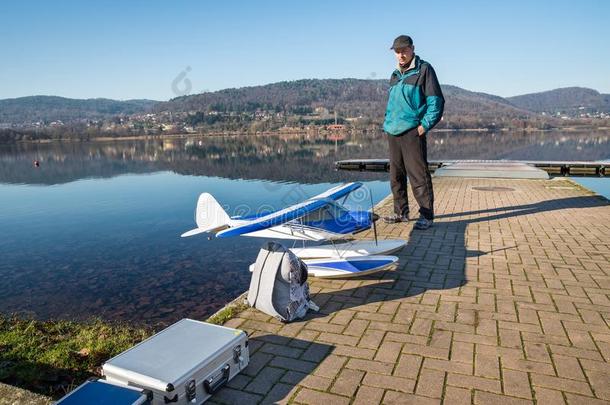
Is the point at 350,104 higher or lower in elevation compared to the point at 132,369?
higher

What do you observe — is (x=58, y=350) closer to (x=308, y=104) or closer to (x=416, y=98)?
(x=416, y=98)

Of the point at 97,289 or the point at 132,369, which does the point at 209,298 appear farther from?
the point at 132,369

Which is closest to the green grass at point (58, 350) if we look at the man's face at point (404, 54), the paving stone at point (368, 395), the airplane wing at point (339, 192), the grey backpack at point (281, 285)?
the grey backpack at point (281, 285)

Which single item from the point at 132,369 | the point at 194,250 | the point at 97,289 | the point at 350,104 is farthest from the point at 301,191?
the point at 350,104

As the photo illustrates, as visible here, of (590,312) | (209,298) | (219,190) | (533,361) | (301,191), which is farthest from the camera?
(219,190)

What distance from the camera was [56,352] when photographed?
4.66 m

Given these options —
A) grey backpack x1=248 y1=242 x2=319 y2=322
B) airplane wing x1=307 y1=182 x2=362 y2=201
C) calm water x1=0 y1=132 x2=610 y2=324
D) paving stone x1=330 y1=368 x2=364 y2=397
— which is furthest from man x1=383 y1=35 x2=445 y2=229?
paving stone x1=330 y1=368 x2=364 y2=397

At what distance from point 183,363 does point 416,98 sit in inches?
252

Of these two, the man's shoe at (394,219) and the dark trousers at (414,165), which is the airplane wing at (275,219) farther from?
the man's shoe at (394,219)

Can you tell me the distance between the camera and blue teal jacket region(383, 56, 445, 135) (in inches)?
301

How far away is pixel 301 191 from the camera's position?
68.5 feet

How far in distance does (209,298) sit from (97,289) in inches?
103

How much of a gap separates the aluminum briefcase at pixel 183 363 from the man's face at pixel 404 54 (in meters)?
6.11

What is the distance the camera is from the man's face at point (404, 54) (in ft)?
24.8
